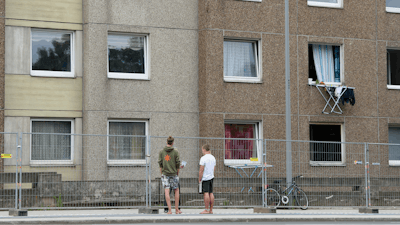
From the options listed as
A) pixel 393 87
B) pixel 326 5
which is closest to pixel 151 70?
pixel 326 5

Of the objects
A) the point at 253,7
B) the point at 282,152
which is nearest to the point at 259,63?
the point at 253,7

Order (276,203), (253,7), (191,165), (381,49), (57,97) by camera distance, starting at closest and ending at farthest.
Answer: (191,165) < (276,203) < (57,97) < (253,7) < (381,49)

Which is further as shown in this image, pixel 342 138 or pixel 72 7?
pixel 342 138

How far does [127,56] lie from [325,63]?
6.98m

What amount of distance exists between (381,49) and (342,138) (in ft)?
11.5

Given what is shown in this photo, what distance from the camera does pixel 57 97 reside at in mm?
18641

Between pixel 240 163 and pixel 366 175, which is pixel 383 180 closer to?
pixel 366 175

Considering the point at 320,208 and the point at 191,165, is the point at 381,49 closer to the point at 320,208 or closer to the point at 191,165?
the point at 320,208

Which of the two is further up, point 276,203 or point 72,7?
point 72,7

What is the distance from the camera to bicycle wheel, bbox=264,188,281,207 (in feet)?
51.2

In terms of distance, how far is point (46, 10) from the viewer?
18.7 m

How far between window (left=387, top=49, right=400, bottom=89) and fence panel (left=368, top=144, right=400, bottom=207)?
5.68 metres

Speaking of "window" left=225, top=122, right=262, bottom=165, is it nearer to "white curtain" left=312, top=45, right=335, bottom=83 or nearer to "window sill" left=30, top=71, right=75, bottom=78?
"window sill" left=30, top=71, right=75, bottom=78

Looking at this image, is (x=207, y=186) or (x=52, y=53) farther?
(x=52, y=53)
